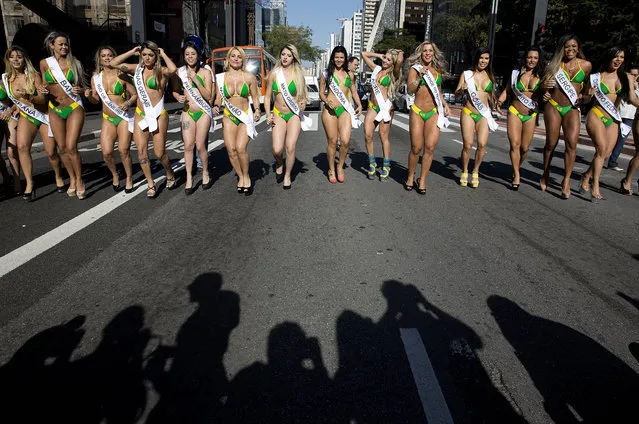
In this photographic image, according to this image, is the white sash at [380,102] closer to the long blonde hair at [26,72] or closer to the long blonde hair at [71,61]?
the long blonde hair at [71,61]

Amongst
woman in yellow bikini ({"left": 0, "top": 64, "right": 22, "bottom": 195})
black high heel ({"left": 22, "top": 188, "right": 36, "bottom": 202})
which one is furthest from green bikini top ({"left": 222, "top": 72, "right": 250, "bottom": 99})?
black high heel ({"left": 22, "top": 188, "right": 36, "bottom": 202})

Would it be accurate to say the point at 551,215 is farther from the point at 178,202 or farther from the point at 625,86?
the point at 178,202

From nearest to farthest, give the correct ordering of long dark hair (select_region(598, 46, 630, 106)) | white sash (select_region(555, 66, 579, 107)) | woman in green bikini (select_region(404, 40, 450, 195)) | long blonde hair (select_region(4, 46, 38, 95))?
long blonde hair (select_region(4, 46, 38, 95)), long dark hair (select_region(598, 46, 630, 106)), white sash (select_region(555, 66, 579, 107)), woman in green bikini (select_region(404, 40, 450, 195))

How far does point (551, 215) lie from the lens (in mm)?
5633

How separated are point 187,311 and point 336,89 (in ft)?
14.5

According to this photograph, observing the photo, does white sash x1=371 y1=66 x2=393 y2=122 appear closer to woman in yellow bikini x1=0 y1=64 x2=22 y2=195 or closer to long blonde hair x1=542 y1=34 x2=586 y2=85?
long blonde hair x1=542 y1=34 x2=586 y2=85

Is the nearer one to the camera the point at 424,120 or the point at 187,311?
the point at 187,311

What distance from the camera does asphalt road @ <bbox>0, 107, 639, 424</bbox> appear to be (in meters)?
2.24

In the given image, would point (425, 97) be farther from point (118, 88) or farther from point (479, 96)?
point (118, 88)

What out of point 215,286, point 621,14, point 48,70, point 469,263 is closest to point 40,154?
point 48,70

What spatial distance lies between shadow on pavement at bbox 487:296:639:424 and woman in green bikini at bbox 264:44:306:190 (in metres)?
4.14

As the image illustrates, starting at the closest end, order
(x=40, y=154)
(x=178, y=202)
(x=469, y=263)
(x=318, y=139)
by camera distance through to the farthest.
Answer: (x=469, y=263), (x=178, y=202), (x=40, y=154), (x=318, y=139)

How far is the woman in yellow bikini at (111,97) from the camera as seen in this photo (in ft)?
19.2

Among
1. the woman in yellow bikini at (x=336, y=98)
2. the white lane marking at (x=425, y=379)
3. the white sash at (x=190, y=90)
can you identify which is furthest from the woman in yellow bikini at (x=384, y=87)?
the white lane marking at (x=425, y=379)
